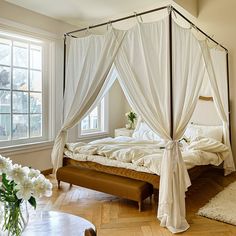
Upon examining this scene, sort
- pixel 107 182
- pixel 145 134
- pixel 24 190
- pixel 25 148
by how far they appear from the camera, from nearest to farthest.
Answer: pixel 24 190, pixel 107 182, pixel 25 148, pixel 145 134

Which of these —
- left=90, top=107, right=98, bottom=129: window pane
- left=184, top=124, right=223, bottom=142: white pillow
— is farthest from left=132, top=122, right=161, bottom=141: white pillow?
left=90, top=107, right=98, bottom=129: window pane

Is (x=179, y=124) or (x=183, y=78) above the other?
(x=183, y=78)

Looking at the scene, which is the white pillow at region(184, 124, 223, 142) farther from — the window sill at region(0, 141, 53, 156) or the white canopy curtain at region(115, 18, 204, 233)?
the window sill at region(0, 141, 53, 156)

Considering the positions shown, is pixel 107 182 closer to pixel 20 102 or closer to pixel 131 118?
pixel 20 102

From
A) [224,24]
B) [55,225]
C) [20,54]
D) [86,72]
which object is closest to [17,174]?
[55,225]

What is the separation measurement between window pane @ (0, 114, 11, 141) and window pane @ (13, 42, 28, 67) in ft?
2.69

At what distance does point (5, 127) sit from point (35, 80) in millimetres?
909

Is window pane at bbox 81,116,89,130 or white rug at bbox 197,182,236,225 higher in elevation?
window pane at bbox 81,116,89,130

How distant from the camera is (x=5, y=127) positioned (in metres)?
3.61

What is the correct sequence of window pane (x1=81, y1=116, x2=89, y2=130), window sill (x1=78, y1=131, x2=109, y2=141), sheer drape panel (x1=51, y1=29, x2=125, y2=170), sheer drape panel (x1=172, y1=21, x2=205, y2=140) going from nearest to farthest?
sheer drape panel (x1=172, y1=21, x2=205, y2=140) < sheer drape panel (x1=51, y1=29, x2=125, y2=170) < window sill (x1=78, y1=131, x2=109, y2=141) < window pane (x1=81, y1=116, x2=89, y2=130)

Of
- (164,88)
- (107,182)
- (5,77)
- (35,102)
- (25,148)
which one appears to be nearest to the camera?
(164,88)

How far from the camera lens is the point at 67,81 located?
11.1ft

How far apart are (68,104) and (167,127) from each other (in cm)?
151

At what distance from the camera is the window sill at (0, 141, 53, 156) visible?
3499mm
